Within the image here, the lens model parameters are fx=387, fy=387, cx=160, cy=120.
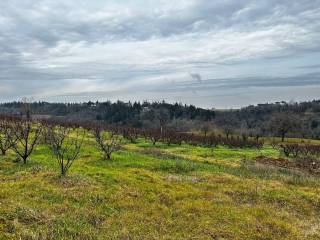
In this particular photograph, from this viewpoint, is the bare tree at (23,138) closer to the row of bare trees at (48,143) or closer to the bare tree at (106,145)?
the row of bare trees at (48,143)

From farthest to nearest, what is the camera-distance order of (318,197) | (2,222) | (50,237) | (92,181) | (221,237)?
(318,197)
(92,181)
(221,237)
(2,222)
(50,237)

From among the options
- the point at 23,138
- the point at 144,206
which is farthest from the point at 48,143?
the point at 144,206

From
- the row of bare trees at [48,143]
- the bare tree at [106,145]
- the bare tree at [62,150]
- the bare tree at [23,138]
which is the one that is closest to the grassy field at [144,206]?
the bare tree at [62,150]

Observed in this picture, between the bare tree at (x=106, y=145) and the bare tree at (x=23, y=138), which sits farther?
the bare tree at (x=106, y=145)

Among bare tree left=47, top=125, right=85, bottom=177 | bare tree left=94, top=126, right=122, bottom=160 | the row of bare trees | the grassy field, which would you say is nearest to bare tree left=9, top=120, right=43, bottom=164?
the row of bare trees

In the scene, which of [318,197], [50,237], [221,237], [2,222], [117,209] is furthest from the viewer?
[318,197]

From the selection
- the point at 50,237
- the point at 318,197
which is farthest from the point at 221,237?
the point at 318,197

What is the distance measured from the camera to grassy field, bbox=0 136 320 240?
50.8 ft

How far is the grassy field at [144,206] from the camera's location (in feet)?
50.8

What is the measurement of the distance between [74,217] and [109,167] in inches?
568

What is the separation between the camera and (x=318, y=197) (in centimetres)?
2538

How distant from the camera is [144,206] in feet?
63.5

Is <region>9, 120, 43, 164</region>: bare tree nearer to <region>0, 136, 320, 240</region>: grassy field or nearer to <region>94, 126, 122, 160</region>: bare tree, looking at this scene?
<region>0, 136, 320, 240</region>: grassy field

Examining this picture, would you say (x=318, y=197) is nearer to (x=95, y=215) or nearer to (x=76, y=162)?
(x=95, y=215)
